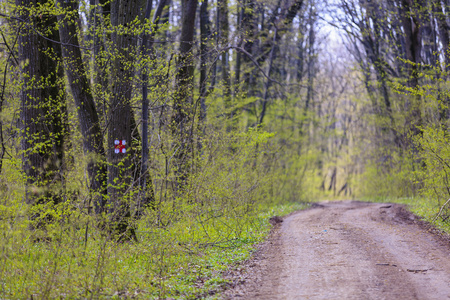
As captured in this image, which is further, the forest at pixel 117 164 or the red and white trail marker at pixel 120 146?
the red and white trail marker at pixel 120 146

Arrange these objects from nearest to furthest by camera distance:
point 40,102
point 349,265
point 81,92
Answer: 1. point 349,265
2. point 40,102
3. point 81,92

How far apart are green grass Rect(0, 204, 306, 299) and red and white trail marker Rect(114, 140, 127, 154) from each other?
1.61m

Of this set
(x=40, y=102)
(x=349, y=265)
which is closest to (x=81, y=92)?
(x=40, y=102)

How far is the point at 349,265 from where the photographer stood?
7305mm

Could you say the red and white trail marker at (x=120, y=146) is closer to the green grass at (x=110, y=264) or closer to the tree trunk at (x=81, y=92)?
the tree trunk at (x=81, y=92)

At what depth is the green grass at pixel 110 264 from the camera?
559 centimetres

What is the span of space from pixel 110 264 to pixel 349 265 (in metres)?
3.93

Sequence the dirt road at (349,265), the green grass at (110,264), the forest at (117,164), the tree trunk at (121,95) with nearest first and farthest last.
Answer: the green grass at (110,264) < the dirt road at (349,265) < the forest at (117,164) < the tree trunk at (121,95)

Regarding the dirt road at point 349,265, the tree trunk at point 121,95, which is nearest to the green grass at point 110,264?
the dirt road at point 349,265

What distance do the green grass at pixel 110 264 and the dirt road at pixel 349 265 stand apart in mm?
562

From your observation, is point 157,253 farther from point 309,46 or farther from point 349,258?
point 309,46

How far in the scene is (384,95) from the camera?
936 inches

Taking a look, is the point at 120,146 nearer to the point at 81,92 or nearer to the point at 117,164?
the point at 117,164

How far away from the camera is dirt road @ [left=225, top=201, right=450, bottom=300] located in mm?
5938
